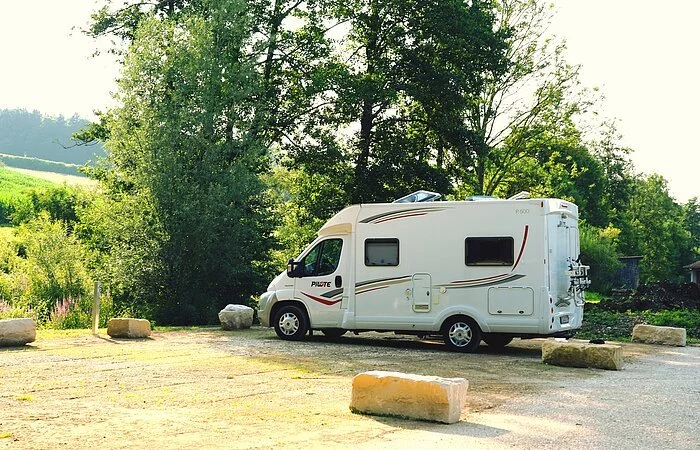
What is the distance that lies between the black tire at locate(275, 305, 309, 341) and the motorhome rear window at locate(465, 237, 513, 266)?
387cm

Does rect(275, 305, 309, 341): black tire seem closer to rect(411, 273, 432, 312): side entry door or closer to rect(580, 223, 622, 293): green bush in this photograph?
rect(411, 273, 432, 312): side entry door

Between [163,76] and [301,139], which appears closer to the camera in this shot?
[163,76]

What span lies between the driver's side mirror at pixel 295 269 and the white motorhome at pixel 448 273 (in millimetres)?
21

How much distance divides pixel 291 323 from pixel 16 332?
5399mm

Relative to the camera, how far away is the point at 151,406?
9164 mm

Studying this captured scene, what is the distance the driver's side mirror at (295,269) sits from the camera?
17634 millimetres

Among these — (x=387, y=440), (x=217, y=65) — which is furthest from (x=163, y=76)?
(x=387, y=440)

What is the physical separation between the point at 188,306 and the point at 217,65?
24.6ft

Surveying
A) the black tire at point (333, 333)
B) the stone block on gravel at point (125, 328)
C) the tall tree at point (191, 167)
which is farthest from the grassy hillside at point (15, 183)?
the black tire at point (333, 333)

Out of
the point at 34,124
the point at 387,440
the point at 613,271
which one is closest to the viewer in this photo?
the point at 387,440

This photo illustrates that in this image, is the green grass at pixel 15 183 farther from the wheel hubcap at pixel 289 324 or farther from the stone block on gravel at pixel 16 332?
the stone block on gravel at pixel 16 332

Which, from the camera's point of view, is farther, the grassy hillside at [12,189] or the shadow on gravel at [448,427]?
the grassy hillside at [12,189]

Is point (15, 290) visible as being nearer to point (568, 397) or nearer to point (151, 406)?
point (151, 406)

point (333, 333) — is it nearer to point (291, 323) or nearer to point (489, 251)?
point (291, 323)
